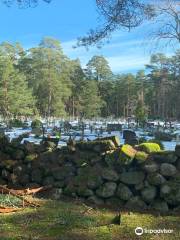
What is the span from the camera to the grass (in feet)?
19.7

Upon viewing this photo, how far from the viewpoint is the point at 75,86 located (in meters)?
81.7

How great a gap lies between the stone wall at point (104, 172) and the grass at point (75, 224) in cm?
62

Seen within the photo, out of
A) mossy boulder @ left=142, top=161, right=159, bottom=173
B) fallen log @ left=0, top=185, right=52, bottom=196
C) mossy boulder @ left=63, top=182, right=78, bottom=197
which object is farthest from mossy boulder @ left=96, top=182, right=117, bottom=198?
fallen log @ left=0, top=185, right=52, bottom=196

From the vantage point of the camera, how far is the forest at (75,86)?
192 ft

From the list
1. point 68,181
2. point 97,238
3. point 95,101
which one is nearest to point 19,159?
point 68,181

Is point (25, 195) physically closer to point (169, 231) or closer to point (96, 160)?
point (96, 160)

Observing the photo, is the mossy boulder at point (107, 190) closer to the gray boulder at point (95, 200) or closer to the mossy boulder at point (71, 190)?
the gray boulder at point (95, 200)

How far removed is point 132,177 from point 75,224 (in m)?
2.21

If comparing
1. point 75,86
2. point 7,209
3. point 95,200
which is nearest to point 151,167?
point 95,200

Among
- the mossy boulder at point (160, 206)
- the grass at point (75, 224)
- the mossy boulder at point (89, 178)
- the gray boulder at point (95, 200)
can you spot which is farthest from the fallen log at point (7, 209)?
the mossy boulder at point (160, 206)

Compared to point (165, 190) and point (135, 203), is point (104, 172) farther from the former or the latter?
point (165, 190)

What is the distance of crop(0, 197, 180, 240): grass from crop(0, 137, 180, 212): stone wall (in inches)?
24.2

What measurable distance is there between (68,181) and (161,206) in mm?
2027

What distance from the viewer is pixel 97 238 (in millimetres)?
5867
